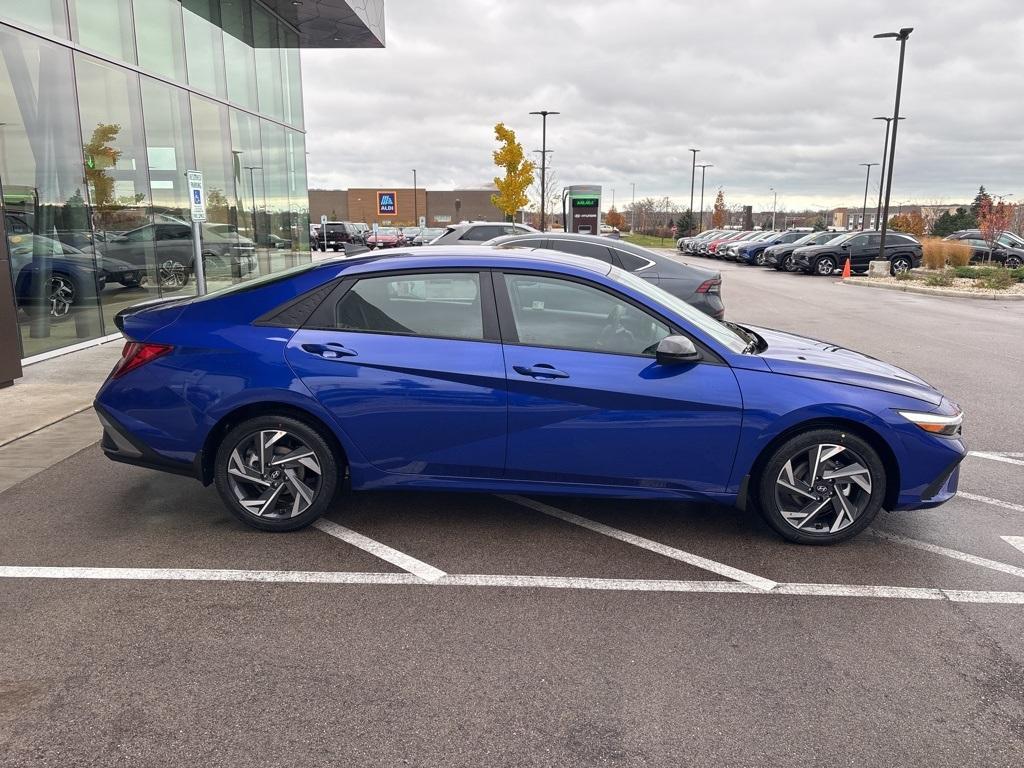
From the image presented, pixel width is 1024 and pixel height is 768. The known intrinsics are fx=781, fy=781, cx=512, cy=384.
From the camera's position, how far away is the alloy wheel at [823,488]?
167 inches

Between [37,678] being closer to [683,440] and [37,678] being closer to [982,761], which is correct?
[683,440]

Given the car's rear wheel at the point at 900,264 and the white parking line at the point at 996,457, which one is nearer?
the white parking line at the point at 996,457

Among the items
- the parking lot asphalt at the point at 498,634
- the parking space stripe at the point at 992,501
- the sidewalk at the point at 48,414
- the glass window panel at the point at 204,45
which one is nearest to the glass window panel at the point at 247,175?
the glass window panel at the point at 204,45

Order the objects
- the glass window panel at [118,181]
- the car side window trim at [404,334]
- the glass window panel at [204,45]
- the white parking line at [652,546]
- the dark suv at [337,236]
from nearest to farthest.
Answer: the white parking line at [652,546] < the car side window trim at [404,334] < the glass window panel at [118,181] < the glass window panel at [204,45] < the dark suv at [337,236]

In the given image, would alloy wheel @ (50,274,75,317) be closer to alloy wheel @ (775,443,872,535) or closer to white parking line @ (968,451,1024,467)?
alloy wheel @ (775,443,872,535)

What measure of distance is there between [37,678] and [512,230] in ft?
54.3

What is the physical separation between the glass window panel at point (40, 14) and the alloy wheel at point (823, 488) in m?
10.5

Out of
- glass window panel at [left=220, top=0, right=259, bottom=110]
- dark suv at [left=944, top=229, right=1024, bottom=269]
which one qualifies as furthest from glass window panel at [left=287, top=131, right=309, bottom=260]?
dark suv at [left=944, top=229, right=1024, bottom=269]

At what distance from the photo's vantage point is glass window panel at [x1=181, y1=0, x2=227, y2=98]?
1513 cm

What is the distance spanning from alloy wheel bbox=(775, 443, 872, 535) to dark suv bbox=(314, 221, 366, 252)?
3914 cm

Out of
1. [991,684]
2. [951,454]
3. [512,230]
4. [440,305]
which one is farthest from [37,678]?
[512,230]

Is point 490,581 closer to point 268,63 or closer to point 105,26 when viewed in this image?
point 105,26

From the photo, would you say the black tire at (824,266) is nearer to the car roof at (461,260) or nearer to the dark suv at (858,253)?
the dark suv at (858,253)

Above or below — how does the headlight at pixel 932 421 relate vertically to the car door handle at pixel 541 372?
below
